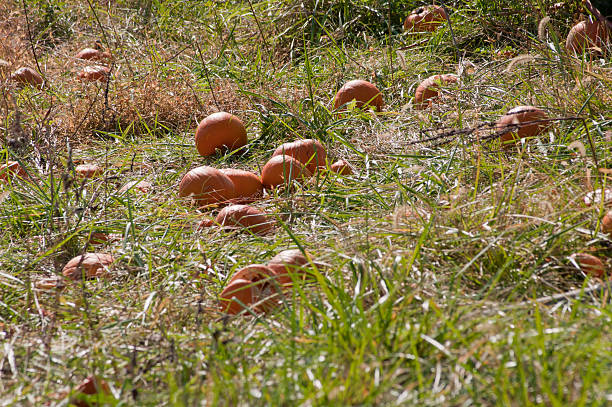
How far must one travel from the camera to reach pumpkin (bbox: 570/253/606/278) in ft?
7.05

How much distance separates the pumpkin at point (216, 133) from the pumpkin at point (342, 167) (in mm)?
807

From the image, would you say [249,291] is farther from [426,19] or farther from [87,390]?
[426,19]

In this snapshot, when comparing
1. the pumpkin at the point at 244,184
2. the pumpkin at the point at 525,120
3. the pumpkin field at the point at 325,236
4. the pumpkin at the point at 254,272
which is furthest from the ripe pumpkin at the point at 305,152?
the pumpkin at the point at 254,272

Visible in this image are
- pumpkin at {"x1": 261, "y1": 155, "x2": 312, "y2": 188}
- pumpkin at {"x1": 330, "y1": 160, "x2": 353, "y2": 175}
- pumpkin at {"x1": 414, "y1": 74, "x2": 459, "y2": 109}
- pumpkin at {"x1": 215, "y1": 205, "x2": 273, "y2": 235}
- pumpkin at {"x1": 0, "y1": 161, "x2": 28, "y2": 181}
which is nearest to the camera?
pumpkin at {"x1": 215, "y1": 205, "x2": 273, "y2": 235}

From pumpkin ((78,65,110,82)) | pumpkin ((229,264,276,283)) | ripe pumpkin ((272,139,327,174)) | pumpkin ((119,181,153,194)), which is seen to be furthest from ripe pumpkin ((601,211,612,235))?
pumpkin ((78,65,110,82))

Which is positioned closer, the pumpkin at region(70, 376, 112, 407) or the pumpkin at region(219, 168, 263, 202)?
the pumpkin at region(70, 376, 112, 407)

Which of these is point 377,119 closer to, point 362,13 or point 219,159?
point 219,159

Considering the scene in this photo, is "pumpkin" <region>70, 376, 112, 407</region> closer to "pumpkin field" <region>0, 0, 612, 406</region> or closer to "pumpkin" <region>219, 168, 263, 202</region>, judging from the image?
"pumpkin field" <region>0, 0, 612, 406</region>

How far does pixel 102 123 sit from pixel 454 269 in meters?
3.23

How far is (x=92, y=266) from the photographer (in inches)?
101

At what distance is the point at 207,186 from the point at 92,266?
2.46ft

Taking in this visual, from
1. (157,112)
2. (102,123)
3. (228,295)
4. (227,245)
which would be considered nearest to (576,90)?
(227,245)

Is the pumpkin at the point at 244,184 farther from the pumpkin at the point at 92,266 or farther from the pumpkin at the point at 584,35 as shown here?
the pumpkin at the point at 584,35

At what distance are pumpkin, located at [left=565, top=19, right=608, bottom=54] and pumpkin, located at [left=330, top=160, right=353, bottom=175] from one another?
71.0 inches
